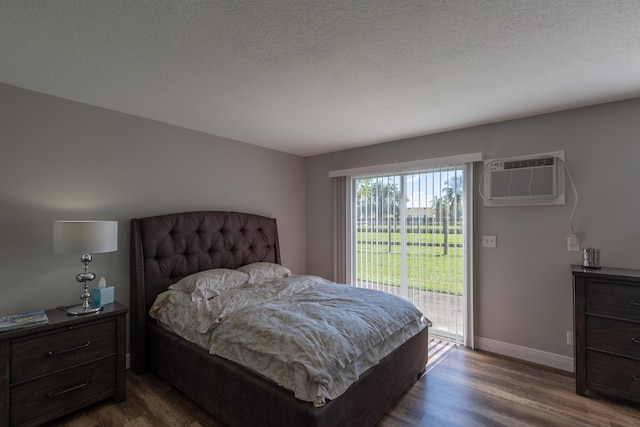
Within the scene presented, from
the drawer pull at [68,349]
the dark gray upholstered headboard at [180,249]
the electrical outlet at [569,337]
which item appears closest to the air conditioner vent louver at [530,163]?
the electrical outlet at [569,337]

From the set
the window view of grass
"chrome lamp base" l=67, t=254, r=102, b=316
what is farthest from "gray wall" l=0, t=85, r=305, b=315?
the window view of grass

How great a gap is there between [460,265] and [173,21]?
3.06m

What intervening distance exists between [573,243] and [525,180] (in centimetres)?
64

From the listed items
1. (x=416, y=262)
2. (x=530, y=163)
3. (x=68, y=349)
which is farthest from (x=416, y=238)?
(x=68, y=349)

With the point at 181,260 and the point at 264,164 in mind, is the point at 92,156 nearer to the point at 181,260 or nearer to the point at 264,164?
the point at 181,260

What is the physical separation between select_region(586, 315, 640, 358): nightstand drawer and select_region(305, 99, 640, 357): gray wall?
44 cm

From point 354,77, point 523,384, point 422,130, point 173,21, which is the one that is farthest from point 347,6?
point 523,384

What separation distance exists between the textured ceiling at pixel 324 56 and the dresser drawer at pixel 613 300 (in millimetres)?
1409

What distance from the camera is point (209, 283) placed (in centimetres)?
249

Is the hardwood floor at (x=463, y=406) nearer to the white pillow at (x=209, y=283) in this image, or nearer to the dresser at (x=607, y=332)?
the dresser at (x=607, y=332)

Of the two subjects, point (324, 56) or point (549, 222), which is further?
point (549, 222)

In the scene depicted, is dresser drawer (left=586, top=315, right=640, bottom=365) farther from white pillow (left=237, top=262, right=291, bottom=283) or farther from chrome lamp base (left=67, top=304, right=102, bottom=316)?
chrome lamp base (left=67, top=304, right=102, bottom=316)

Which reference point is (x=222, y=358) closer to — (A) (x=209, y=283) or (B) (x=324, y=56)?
(A) (x=209, y=283)

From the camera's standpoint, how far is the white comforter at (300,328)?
1501mm
